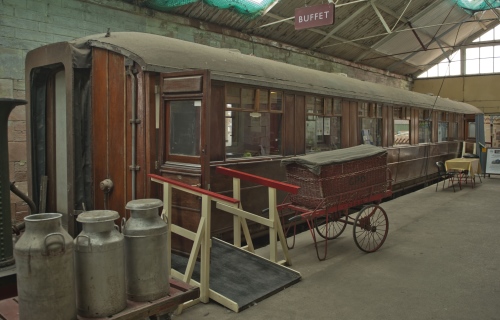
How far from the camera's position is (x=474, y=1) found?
55.2 feet

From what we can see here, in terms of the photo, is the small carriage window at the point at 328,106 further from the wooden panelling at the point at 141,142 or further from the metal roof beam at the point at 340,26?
the metal roof beam at the point at 340,26

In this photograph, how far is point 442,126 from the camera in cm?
1522

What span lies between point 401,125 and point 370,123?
2.31m

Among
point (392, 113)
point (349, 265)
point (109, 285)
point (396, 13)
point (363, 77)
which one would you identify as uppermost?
point (396, 13)

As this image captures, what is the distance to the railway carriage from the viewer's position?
5055 mm

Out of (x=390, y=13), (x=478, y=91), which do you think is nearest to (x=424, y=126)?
(x=390, y=13)

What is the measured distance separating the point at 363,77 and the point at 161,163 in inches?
671

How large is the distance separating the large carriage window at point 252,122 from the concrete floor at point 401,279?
61.6 inches

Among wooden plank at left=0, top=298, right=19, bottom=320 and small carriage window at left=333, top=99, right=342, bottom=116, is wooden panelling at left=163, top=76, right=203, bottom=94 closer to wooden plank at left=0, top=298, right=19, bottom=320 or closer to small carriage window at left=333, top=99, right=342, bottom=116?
wooden plank at left=0, top=298, right=19, bottom=320

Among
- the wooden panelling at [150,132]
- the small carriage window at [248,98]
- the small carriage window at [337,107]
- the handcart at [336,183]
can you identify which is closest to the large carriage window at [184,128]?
the wooden panelling at [150,132]

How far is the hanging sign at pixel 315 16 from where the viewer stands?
8688 mm

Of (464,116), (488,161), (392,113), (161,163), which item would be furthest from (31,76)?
(464,116)

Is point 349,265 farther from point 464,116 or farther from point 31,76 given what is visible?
point 464,116

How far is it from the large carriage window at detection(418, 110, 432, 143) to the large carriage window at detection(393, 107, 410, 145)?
968 millimetres
